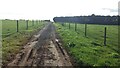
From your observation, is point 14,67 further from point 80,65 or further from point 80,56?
point 80,56

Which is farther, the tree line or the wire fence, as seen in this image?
the tree line

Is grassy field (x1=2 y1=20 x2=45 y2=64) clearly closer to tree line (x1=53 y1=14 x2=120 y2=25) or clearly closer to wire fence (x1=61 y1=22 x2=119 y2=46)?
wire fence (x1=61 y1=22 x2=119 y2=46)

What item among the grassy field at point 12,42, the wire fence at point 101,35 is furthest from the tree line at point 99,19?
the grassy field at point 12,42

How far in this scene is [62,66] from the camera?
38.9 ft

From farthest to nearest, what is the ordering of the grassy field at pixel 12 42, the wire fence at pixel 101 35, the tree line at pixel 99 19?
the tree line at pixel 99 19
the wire fence at pixel 101 35
the grassy field at pixel 12 42

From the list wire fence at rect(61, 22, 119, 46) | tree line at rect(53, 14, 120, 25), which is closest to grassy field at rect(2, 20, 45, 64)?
wire fence at rect(61, 22, 119, 46)

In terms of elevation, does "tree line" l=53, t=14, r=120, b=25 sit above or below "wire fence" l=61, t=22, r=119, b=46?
above

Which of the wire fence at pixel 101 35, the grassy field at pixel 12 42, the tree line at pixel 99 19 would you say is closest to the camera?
the grassy field at pixel 12 42

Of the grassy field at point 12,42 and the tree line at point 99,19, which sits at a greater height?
the tree line at point 99,19

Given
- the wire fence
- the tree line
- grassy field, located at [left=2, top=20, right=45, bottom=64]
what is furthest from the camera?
the tree line

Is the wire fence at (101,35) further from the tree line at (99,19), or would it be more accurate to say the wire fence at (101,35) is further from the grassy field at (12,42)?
the tree line at (99,19)

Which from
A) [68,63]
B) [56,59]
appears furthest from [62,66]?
[56,59]

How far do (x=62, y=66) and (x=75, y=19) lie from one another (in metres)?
128

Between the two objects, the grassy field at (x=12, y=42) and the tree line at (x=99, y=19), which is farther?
the tree line at (x=99, y=19)
